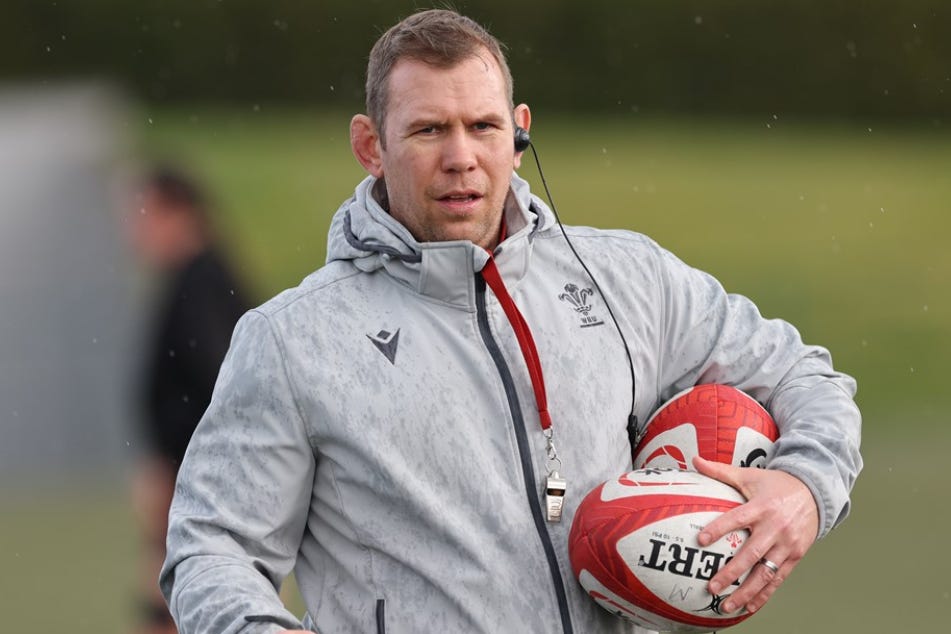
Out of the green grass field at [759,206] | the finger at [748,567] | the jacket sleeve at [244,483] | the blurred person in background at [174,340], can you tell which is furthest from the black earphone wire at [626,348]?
the green grass field at [759,206]

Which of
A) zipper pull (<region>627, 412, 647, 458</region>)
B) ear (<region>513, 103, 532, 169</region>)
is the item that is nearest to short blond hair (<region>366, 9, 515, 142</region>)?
ear (<region>513, 103, 532, 169</region>)

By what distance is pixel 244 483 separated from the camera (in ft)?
8.31

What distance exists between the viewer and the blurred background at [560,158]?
40.9 ft

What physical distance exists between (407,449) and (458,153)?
501 mm

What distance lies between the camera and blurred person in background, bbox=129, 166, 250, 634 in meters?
5.33

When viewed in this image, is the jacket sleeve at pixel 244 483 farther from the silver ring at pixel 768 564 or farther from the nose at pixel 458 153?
the silver ring at pixel 768 564

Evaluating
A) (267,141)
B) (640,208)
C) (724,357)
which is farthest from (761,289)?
(724,357)

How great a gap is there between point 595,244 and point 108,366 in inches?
395

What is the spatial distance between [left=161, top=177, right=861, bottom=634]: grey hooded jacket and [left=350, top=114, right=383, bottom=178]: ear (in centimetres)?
7

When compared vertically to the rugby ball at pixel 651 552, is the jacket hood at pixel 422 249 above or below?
above

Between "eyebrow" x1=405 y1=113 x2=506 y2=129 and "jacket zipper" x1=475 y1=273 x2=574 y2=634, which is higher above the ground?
"eyebrow" x1=405 y1=113 x2=506 y2=129

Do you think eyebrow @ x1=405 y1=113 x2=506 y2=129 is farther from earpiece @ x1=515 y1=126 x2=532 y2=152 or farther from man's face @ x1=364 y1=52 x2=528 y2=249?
earpiece @ x1=515 y1=126 x2=532 y2=152

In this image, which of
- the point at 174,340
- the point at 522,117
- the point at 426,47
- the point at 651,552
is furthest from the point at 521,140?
the point at 174,340

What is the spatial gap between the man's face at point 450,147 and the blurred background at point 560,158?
8578 mm
